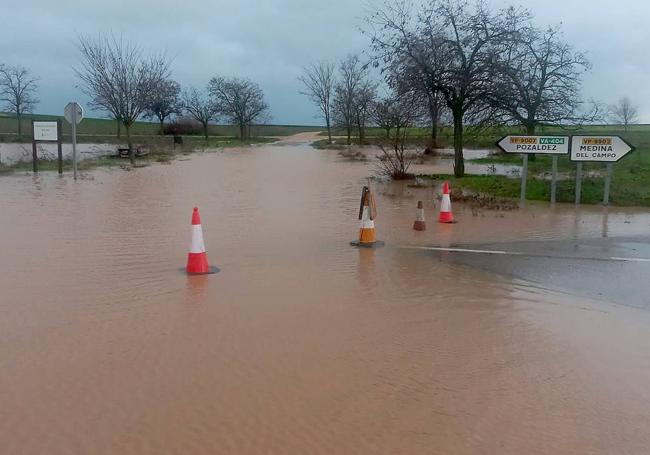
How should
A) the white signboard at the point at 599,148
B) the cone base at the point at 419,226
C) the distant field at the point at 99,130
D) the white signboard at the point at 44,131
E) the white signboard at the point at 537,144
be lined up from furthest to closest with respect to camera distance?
the distant field at the point at 99,130, the white signboard at the point at 44,131, the white signboard at the point at 537,144, the white signboard at the point at 599,148, the cone base at the point at 419,226

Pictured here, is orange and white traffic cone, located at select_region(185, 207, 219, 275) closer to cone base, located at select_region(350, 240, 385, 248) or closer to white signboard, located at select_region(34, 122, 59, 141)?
cone base, located at select_region(350, 240, 385, 248)

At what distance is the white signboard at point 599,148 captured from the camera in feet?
42.2

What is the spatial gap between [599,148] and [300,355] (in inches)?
→ 426

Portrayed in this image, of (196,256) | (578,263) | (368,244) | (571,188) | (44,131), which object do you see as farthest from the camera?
(44,131)

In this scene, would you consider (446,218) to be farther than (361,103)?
No

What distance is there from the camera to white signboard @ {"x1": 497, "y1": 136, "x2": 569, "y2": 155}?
13516 mm

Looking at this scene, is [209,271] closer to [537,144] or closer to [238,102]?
[537,144]

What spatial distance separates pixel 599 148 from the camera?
1307 centimetres

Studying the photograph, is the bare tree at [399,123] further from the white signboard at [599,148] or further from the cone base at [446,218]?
the cone base at [446,218]

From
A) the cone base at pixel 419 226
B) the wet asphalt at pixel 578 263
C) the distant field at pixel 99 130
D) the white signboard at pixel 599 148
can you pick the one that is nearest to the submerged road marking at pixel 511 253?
the wet asphalt at pixel 578 263

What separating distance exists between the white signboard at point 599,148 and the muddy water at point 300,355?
248 inches

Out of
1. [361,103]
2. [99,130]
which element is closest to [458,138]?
[361,103]

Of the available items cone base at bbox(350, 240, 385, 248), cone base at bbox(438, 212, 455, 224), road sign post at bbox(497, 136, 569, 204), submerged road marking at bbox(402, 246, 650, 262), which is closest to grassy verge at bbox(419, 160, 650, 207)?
road sign post at bbox(497, 136, 569, 204)

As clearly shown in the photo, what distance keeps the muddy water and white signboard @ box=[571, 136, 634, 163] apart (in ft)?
20.7
